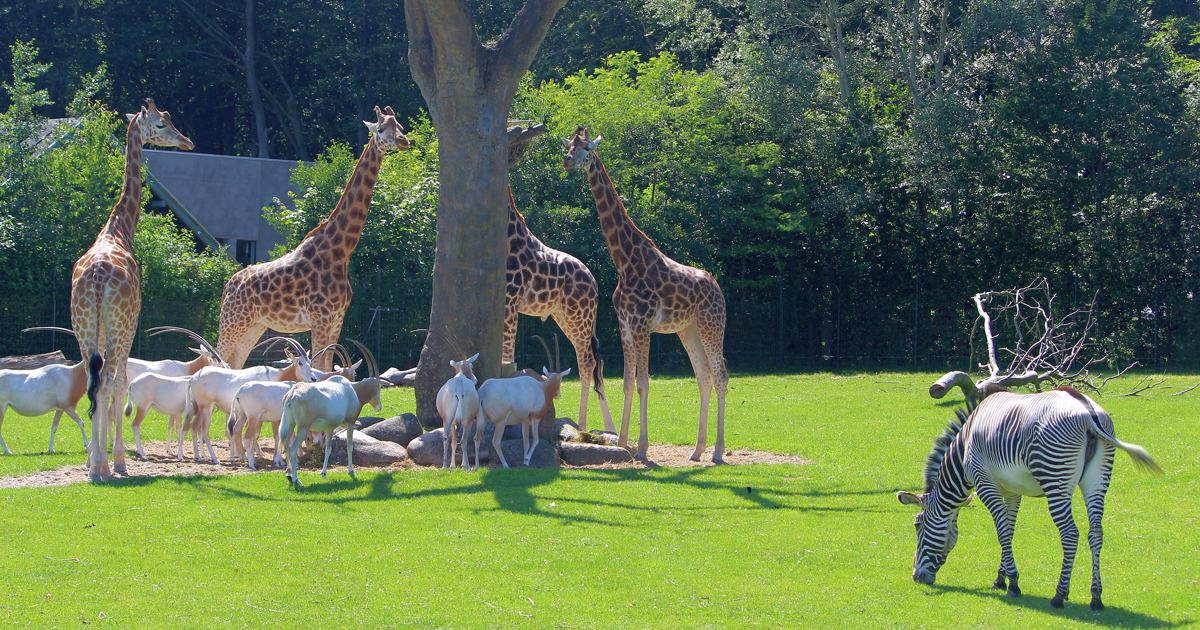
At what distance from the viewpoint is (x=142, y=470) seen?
41.5 ft

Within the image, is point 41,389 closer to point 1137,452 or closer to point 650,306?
point 650,306

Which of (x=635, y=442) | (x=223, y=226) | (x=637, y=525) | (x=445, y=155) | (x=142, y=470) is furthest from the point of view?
(x=223, y=226)

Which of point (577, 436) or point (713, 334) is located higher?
point (713, 334)

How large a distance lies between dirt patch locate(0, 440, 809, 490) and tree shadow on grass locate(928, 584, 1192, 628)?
643 centimetres

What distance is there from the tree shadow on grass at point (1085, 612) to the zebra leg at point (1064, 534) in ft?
0.39

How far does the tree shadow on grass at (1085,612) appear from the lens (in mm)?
6898

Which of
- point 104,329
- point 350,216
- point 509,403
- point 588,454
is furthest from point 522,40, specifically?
point 104,329

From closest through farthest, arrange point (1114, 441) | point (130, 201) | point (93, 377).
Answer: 1. point (1114, 441)
2. point (93, 377)
3. point (130, 201)

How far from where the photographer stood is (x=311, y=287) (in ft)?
51.0

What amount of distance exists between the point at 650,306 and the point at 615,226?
4.79ft

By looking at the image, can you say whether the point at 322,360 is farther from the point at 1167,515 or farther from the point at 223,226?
the point at 223,226

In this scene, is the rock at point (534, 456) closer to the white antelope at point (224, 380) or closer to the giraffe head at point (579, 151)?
the white antelope at point (224, 380)

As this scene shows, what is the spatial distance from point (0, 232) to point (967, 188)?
87.4 ft

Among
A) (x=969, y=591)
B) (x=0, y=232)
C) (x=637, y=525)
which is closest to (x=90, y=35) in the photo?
(x=0, y=232)
